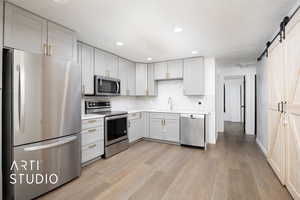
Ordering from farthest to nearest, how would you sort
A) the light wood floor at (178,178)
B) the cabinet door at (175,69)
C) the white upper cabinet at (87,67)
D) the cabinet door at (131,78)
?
the cabinet door at (131,78), the cabinet door at (175,69), the white upper cabinet at (87,67), the light wood floor at (178,178)

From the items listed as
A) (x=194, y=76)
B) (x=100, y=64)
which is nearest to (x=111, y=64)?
(x=100, y=64)

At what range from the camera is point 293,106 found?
6.01 feet

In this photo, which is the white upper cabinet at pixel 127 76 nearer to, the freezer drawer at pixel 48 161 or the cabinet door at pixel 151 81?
the cabinet door at pixel 151 81

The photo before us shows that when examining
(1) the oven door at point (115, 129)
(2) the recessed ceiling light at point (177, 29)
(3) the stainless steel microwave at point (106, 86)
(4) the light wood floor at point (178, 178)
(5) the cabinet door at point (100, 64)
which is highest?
(2) the recessed ceiling light at point (177, 29)

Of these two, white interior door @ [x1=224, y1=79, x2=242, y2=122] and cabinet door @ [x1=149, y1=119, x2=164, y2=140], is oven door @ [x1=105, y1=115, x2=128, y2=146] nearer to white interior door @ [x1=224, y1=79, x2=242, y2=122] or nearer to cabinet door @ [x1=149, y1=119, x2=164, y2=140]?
cabinet door @ [x1=149, y1=119, x2=164, y2=140]

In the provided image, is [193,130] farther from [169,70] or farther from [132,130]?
[169,70]

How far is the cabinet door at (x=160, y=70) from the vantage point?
459 centimetres

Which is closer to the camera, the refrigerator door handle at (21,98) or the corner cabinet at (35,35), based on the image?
the refrigerator door handle at (21,98)

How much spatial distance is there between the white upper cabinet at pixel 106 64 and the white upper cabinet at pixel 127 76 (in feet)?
0.76

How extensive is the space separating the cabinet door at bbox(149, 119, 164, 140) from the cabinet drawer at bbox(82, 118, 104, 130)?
173 cm

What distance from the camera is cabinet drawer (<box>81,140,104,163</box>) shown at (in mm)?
2680

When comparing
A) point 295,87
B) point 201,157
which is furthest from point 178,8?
point 201,157

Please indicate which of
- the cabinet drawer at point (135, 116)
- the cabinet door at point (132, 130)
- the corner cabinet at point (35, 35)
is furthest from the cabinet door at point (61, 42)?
the cabinet door at point (132, 130)

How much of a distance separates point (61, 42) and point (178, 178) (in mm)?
2856
